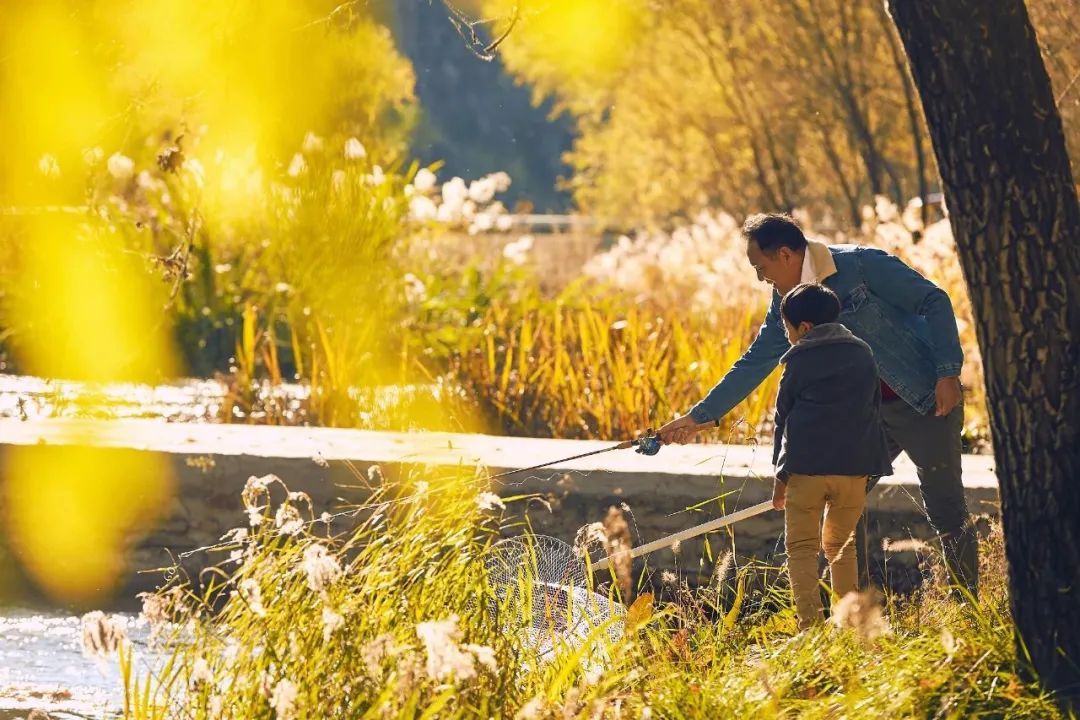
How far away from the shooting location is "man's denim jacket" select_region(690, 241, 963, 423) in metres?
5.11

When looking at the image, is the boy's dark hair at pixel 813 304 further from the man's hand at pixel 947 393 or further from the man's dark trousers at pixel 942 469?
the man's dark trousers at pixel 942 469

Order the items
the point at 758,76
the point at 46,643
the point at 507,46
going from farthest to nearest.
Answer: the point at 507,46
the point at 758,76
the point at 46,643

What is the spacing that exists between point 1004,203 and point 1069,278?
0.86ft

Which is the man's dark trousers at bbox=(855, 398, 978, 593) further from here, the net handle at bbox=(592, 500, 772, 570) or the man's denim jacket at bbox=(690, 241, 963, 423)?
the net handle at bbox=(592, 500, 772, 570)

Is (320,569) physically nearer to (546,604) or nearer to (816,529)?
(546,604)

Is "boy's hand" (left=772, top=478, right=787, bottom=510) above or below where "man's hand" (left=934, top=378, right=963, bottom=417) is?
below

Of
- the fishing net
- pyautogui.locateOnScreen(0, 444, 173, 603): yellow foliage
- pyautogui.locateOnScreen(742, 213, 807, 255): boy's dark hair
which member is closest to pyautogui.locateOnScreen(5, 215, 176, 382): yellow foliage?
pyautogui.locateOnScreen(0, 444, 173, 603): yellow foliage

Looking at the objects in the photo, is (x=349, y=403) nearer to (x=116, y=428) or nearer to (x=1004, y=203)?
(x=116, y=428)

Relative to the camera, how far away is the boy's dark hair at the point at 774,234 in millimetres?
4945

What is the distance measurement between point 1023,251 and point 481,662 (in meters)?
1.71

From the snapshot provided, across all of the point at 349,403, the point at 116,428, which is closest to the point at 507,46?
the point at 349,403

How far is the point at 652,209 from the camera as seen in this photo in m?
24.9

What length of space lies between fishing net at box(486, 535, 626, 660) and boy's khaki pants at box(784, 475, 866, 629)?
0.55 metres

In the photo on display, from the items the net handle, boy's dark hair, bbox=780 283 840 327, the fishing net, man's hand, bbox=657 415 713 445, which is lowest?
the fishing net
